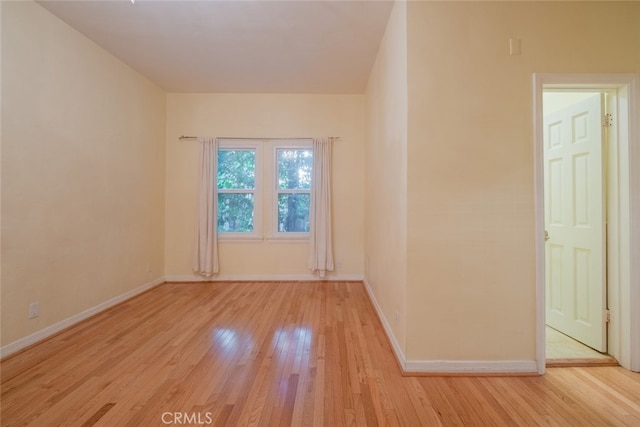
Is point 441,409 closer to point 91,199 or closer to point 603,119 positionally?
point 603,119

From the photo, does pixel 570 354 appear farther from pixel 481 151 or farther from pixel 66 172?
pixel 66 172

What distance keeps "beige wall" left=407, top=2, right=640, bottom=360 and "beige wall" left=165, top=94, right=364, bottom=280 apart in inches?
91.1

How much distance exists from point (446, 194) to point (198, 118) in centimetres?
388

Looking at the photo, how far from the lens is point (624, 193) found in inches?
73.2

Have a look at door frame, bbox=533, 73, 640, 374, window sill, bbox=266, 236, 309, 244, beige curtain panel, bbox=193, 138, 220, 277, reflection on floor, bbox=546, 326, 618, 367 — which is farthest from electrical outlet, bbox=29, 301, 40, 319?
reflection on floor, bbox=546, 326, 618, 367

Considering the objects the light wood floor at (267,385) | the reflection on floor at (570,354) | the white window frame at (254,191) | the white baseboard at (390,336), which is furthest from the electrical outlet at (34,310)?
the reflection on floor at (570,354)

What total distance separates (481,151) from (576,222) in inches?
47.0

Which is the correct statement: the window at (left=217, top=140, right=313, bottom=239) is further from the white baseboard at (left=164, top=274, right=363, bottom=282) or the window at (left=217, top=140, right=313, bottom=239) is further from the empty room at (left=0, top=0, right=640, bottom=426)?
the empty room at (left=0, top=0, right=640, bottom=426)

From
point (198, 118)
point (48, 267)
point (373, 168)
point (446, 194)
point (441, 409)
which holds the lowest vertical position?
point (441, 409)

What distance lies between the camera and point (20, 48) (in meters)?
2.14

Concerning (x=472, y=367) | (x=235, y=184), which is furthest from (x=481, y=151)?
(x=235, y=184)

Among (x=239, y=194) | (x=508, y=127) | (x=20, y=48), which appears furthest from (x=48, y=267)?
(x=508, y=127)

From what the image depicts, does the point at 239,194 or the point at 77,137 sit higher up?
the point at 77,137

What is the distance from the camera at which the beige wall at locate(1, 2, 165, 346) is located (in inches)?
83.1
